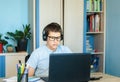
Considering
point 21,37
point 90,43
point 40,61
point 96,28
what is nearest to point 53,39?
point 40,61

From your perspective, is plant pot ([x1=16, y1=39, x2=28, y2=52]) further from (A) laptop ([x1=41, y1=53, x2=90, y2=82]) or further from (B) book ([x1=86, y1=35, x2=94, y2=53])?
(A) laptop ([x1=41, y1=53, x2=90, y2=82])

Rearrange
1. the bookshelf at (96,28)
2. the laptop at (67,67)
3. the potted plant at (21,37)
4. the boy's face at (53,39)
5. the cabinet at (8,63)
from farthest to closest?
1. the bookshelf at (96,28)
2. the potted plant at (21,37)
3. the cabinet at (8,63)
4. the boy's face at (53,39)
5. the laptop at (67,67)

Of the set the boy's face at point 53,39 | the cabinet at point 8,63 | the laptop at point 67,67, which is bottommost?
the cabinet at point 8,63

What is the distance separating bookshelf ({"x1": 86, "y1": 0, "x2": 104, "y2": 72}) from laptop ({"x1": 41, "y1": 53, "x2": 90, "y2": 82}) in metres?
2.21

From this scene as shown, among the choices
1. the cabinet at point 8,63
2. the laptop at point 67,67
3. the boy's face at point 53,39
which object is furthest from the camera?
the cabinet at point 8,63

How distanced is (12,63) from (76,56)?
6.59 feet

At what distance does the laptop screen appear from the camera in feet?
6.21

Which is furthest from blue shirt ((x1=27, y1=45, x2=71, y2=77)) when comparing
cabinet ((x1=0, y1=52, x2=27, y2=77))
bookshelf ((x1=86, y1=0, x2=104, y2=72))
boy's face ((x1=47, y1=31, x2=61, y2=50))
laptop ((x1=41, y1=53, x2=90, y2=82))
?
bookshelf ((x1=86, y1=0, x2=104, y2=72))

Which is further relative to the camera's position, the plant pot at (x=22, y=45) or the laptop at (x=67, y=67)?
the plant pot at (x=22, y=45)

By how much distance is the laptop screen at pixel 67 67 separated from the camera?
74.5 inches

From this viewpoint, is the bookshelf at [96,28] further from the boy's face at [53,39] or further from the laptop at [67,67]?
the laptop at [67,67]

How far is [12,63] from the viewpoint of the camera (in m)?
3.73

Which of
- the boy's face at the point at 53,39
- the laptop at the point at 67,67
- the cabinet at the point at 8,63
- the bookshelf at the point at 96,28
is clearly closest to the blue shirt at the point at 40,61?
the boy's face at the point at 53,39

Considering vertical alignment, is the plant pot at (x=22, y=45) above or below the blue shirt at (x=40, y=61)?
above
